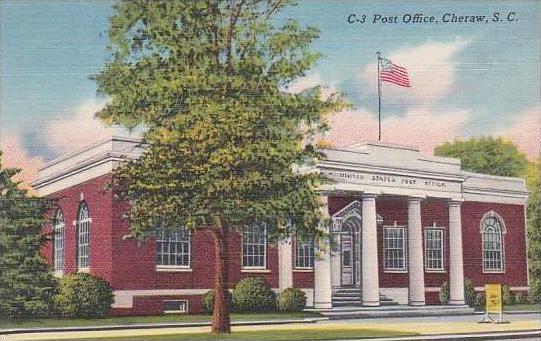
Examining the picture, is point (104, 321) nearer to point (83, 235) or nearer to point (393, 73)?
point (83, 235)

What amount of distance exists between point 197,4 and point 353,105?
3.10 m

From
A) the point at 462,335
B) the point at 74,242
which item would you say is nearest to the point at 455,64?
the point at 462,335

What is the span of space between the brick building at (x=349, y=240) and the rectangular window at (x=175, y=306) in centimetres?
2

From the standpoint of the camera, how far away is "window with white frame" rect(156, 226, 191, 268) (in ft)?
55.6

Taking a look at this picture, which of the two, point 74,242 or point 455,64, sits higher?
point 455,64

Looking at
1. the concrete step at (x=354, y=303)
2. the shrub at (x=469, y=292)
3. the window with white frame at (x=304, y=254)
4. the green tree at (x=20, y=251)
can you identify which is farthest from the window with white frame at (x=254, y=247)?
the shrub at (x=469, y=292)

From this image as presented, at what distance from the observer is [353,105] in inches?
663

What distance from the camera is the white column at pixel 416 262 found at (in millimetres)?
18438

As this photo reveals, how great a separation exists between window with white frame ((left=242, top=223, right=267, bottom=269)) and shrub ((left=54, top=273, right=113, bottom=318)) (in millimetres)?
2368

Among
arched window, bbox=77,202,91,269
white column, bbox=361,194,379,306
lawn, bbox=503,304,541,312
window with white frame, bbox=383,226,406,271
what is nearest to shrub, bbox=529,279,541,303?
lawn, bbox=503,304,541,312

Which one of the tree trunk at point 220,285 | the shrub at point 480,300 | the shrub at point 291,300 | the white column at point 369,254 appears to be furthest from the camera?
the white column at point 369,254

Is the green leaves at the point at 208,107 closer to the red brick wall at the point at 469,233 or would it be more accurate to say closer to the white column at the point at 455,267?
the red brick wall at the point at 469,233

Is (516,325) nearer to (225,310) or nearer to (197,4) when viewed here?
(225,310)

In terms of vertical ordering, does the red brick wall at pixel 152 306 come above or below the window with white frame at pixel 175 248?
below
